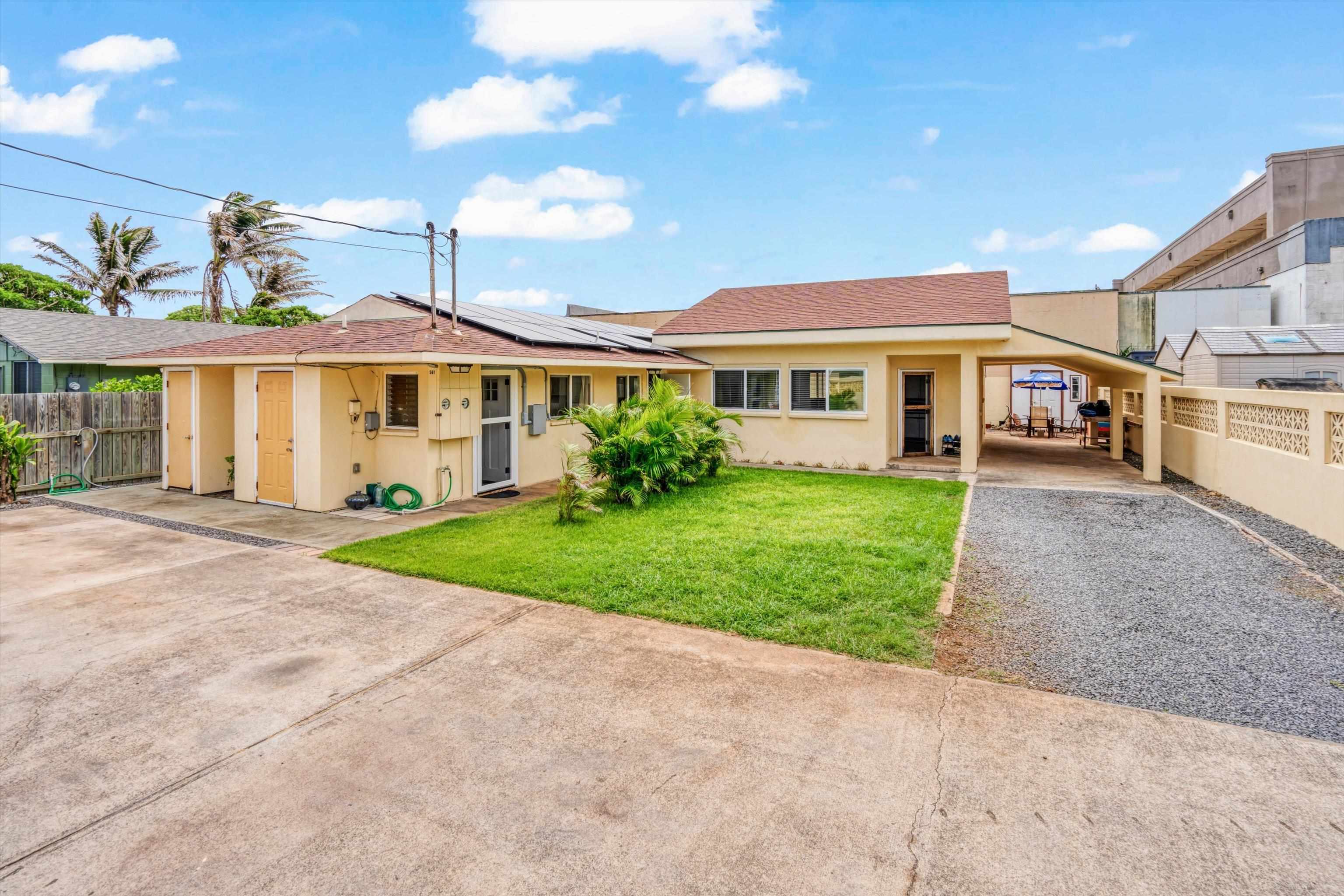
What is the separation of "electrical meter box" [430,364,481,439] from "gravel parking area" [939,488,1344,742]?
714 cm

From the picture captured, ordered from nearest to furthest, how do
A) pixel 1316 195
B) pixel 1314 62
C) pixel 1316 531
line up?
1. pixel 1316 531
2. pixel 1314 62
3. pixel 1316 195

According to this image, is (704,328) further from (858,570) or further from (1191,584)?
(1191,584)

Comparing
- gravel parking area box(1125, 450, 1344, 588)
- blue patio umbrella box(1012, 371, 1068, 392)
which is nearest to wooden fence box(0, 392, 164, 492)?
gravel parking area box(1125, 450, 1344, 588)

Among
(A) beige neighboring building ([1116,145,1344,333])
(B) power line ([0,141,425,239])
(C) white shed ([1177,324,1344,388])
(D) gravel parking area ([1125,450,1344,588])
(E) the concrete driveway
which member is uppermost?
(A) beige neighboring building ([1116,145,1344,333])

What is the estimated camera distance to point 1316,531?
7.75 m

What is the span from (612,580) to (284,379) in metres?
6.74

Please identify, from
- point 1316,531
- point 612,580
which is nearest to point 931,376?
point 1316,531

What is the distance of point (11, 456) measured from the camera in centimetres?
1036

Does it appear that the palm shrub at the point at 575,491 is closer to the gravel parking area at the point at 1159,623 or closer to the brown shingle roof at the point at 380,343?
the brown shingle roof at the point at 380,343

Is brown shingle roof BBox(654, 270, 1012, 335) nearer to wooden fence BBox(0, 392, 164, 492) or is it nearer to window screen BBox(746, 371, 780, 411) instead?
window screen BBox(746, 371, 780, 411)

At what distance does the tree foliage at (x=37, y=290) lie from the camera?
3122cm

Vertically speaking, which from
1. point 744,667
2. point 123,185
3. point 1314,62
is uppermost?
point 1314,62

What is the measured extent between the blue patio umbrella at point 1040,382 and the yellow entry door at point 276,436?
21722mm

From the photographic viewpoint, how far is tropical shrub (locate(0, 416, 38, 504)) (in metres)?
10.2
